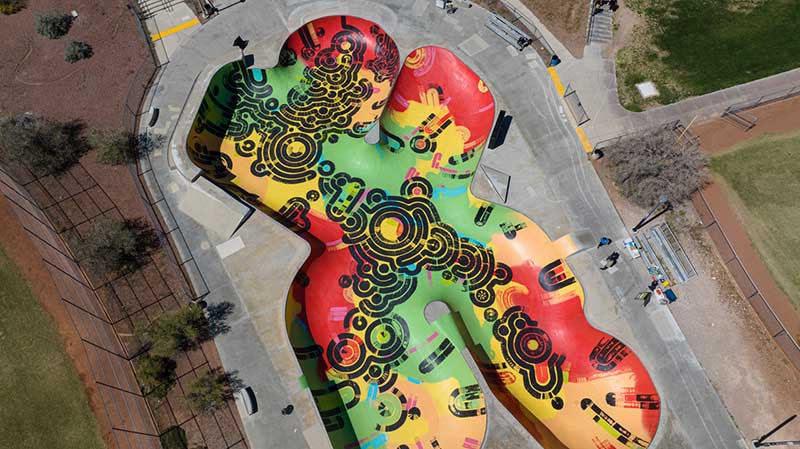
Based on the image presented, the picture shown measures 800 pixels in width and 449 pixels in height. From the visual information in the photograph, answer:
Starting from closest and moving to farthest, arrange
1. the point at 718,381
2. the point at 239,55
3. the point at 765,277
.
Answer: the point at 718,381 < the point at 765,277 < the point at 239,55

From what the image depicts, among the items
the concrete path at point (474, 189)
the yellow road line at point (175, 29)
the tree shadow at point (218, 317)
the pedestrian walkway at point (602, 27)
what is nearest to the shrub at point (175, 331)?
the tree shadow at point (218, 317)

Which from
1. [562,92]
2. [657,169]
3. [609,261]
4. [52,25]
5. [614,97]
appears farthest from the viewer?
[52,25]

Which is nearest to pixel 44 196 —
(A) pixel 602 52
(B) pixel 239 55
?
Result: (B) pixel 239 55

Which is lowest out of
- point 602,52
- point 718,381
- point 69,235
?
point 718,381

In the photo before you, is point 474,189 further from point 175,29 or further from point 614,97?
point 175,29

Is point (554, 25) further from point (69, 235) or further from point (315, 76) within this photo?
point (69, 235)

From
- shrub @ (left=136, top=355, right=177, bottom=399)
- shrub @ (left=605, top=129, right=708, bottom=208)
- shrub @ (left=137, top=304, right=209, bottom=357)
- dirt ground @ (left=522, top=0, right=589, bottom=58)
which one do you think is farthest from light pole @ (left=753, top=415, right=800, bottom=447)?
shrub @ (left=136, top=355, right=177, bottom=399)

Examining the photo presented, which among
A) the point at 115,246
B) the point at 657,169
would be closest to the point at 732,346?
the point at 657,169
